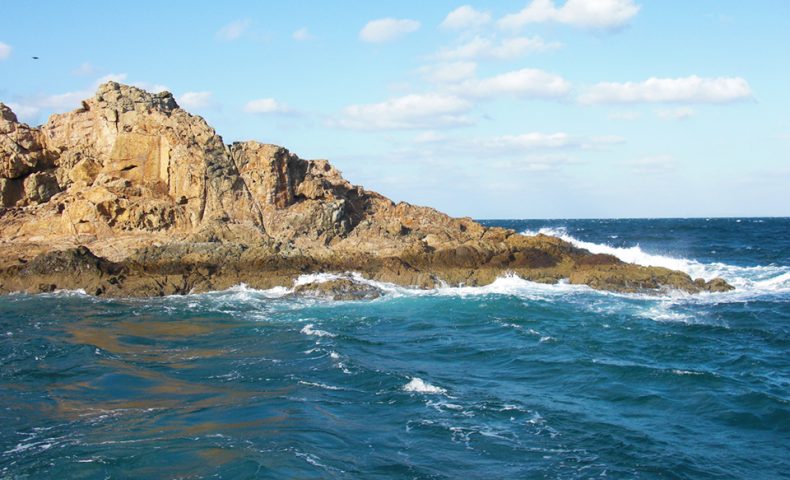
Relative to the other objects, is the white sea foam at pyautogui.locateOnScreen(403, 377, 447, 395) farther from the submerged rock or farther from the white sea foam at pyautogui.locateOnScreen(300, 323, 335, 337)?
the submerged rock

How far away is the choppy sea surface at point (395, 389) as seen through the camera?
9398 mm

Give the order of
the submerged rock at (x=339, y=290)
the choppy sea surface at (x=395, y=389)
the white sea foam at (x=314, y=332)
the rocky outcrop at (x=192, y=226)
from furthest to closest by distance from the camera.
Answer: the rocky outcrop at (x=192, y=226) < the submerged rock at (x=339, y=290) < the white sea foam at (x=314, y=332) < the choppy sea surface at (x=395, y=389)

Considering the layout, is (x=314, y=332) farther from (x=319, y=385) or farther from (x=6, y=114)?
(x=6, y=114)

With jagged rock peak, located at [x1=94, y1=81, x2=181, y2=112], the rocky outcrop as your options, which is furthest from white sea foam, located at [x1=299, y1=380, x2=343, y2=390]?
jagged rock peak, located at [x1=94, y1=81, x2=181, y2=112]

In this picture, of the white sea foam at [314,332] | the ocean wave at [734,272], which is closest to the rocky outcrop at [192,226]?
the ocean wave at [734,272]

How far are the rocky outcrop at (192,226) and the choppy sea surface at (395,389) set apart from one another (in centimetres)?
344

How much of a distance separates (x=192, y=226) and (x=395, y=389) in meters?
18.7

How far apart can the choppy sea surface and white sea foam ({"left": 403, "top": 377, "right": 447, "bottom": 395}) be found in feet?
0.18

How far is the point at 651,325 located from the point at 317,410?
448 inches

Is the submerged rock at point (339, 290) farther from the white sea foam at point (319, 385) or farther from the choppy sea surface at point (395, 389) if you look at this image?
the white sea foam at point (319, 385)

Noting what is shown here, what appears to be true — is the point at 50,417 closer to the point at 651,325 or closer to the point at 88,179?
the point at 651,325

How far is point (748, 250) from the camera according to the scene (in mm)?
44812

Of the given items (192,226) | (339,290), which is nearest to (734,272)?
(339,290)

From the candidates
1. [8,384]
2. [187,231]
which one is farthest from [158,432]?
[187,231]
